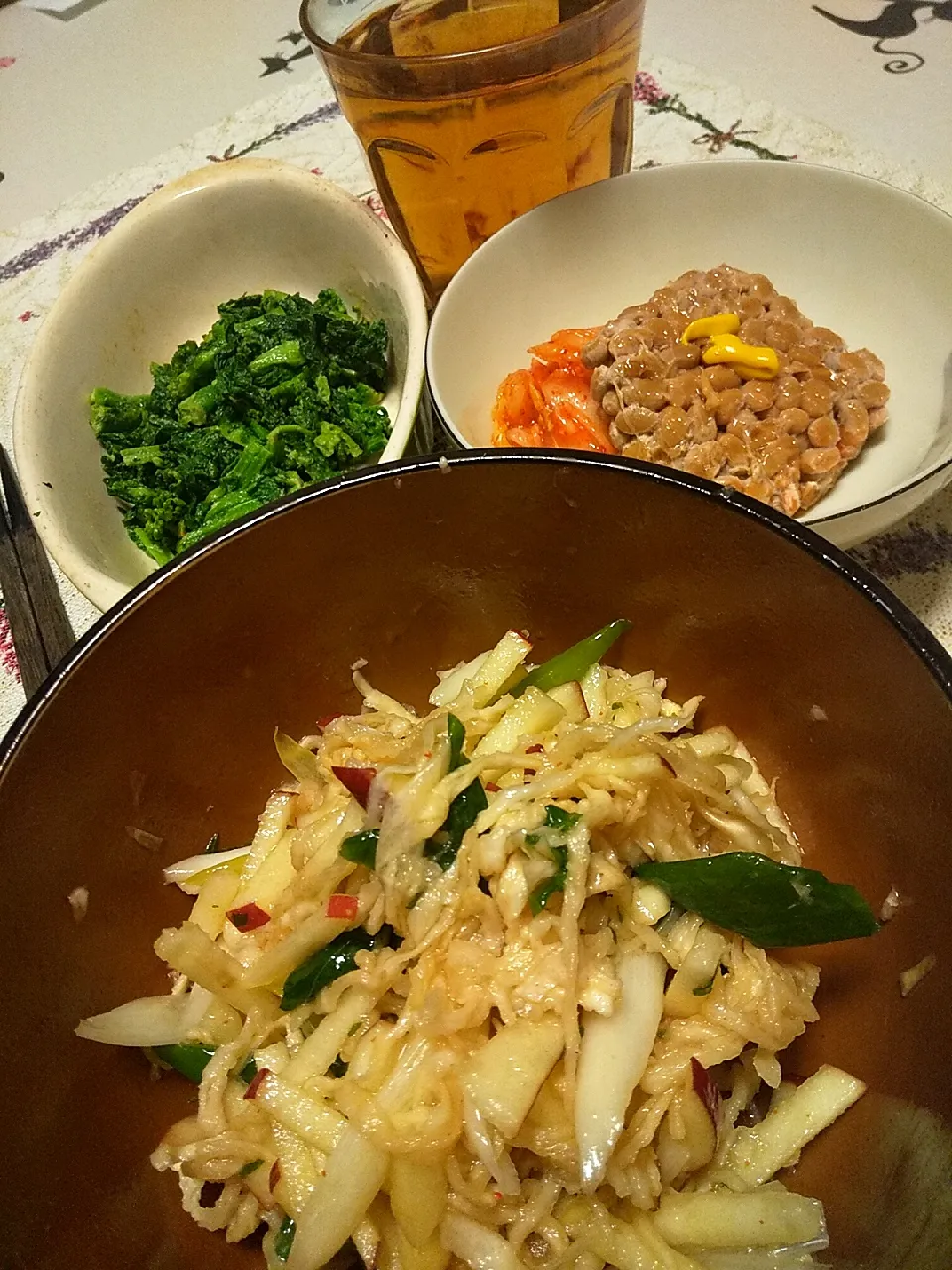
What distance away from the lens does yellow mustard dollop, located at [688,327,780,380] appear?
4.31ft

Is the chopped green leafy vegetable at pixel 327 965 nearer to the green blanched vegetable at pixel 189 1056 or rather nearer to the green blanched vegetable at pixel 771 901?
the green blanched vegetable at pixel 189 1056

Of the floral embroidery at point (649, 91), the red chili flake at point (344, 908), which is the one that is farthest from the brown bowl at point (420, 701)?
the floral embroidery at point (649, 91)

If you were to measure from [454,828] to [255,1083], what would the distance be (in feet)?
0.90

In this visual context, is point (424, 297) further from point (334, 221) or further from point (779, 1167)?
point (779, 1167)

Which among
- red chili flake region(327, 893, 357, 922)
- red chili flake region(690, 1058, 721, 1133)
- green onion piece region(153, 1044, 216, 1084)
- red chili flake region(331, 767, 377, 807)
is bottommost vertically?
red chili flake region(690, 1058, 721, 1133)

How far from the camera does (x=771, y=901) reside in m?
0.81

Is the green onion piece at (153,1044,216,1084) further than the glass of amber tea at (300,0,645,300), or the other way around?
the glass of amber tea at (300,0,645,300)

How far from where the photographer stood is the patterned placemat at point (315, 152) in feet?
5.89

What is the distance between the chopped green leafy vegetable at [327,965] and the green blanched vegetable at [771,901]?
277 millimetres

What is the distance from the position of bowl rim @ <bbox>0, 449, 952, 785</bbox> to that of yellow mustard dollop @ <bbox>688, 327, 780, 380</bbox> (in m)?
0.46

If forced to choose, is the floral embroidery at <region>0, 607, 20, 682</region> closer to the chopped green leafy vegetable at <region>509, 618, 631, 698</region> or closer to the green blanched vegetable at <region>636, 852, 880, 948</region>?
the chopped green leafy vegetable at <region>509, 618, 631, 698</region>

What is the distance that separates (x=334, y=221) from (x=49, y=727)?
1.05 meters

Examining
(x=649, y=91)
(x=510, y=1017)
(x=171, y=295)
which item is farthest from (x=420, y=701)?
(x=649, y=91)

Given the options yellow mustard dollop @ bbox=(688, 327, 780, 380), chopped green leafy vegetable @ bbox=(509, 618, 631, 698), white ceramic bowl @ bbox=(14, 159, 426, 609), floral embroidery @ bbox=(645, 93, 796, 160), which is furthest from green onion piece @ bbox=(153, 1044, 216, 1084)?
floral embroidery @ bbox=(645, 93, 796, 160)
